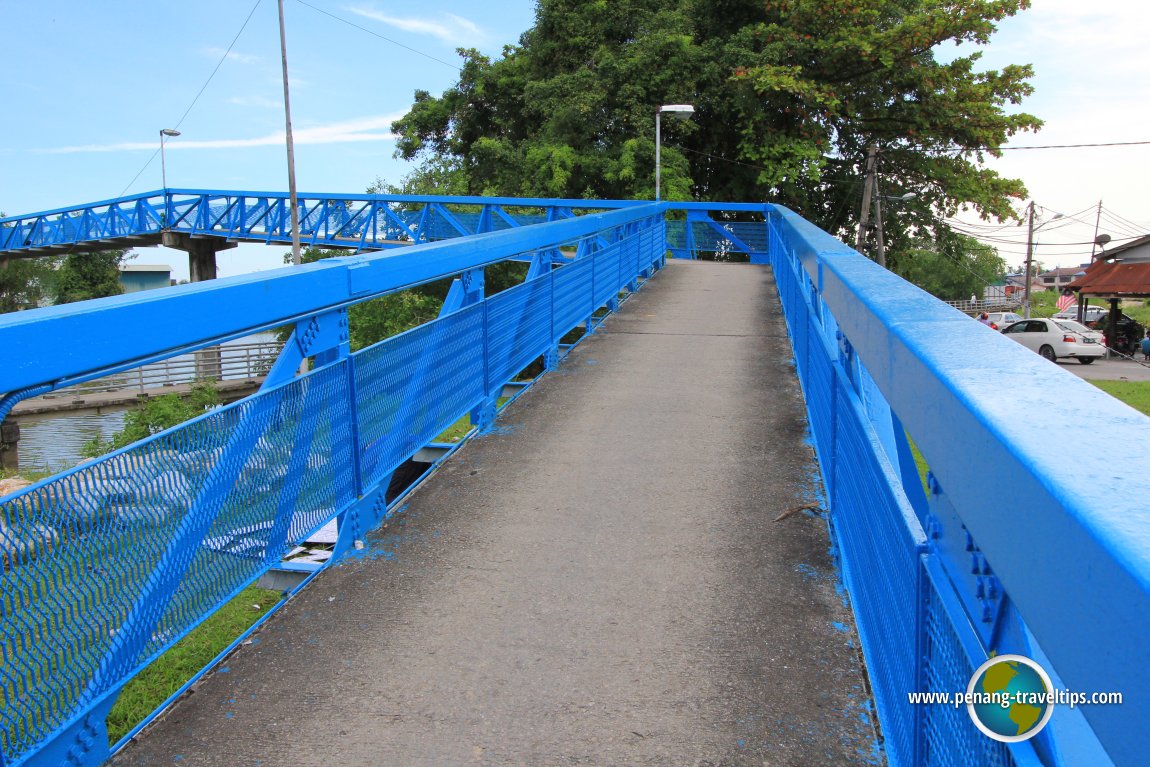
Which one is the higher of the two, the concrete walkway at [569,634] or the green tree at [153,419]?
the concrete walkway at [569,634]

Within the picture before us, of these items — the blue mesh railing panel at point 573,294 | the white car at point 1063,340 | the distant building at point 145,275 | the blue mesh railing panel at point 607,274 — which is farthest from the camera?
the distant building at point 145,275

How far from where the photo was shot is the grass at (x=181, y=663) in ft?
22.1

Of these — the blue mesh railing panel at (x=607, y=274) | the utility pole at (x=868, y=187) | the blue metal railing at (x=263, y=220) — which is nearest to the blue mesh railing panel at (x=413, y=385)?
the blue mesh railing panel at (x=607, y=274)

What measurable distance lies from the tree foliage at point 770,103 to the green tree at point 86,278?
31.0 m

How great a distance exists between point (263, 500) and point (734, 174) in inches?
1252

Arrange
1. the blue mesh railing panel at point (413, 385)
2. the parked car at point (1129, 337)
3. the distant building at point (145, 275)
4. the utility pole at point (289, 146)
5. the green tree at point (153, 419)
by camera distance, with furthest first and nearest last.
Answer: the distant building at point (145, 275), the parked car at point (1129, 337), the green tree at point (153, 419), the utility pole at point (289, 146), the blue mesh railing panel at point (413, 385)

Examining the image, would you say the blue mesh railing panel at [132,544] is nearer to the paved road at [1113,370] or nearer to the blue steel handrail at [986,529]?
the blue steel handrail at [986,529]

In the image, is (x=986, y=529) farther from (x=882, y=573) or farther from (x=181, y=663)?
(x=181, y=663)

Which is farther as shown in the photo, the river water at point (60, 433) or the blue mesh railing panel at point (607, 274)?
the river water at point (60, 433)

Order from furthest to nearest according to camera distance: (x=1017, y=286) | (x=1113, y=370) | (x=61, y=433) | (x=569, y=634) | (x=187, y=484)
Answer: (x=1017, y=286), (x=61, y=433), (x=1113, y=370), (x=569, y=634), (x=187, y=484)

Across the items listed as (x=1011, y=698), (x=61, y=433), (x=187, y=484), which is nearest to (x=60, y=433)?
(x=61, y=433)

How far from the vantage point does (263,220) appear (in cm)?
3297

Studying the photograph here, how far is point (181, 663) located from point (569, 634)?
6.01 m

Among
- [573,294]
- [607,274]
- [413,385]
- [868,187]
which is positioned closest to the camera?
[413,385]
